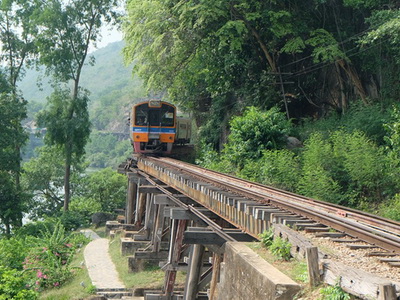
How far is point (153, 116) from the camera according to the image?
67.4 feet

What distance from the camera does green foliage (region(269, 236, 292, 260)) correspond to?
543 cm

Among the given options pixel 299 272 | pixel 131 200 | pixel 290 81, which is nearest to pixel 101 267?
pixel 131 200

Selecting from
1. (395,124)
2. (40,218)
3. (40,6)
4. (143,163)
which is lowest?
(40,218)

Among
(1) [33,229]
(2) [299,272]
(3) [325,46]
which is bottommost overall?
(1) [33,229]

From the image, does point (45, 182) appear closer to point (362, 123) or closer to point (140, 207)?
point (140, 207)

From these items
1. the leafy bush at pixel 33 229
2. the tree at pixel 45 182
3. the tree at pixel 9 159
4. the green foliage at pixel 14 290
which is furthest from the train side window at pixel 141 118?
the tree at pixel 45 182

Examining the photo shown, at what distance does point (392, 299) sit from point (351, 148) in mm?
9641

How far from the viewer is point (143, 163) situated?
708 inches

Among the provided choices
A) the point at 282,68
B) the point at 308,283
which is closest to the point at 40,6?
the point at 282,68

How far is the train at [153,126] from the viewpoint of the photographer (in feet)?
66.5

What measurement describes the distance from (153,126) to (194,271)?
36.9 feet

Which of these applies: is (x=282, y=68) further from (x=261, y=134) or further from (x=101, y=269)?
(x=101, y=269)

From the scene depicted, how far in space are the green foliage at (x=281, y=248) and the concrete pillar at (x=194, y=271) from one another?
399 centimetres

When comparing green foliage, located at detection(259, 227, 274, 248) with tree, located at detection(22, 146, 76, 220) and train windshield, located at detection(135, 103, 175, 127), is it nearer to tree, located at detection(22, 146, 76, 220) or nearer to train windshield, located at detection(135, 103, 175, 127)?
train windshield, located at detection(135, 103, 175, 127)
